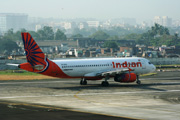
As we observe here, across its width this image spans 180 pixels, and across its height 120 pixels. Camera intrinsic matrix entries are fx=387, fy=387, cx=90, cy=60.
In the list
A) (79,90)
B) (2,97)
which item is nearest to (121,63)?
(79,90)

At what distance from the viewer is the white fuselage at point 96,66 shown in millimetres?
62375

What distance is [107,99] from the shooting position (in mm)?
48188

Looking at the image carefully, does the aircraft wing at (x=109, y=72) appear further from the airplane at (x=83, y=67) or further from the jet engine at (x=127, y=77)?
the jet engine at (x=127, y=77)

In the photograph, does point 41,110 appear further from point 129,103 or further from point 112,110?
point 129,103

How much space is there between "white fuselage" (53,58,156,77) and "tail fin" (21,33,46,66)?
3.39m

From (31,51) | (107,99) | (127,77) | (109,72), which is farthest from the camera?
(109,72)

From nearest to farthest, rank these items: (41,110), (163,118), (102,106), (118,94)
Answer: (163,118) < (41,110) < (102,106) < (118,94)

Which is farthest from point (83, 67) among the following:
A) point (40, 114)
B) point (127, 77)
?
point (40, 114)

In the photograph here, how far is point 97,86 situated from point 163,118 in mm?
28931

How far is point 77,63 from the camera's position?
63.2 metres

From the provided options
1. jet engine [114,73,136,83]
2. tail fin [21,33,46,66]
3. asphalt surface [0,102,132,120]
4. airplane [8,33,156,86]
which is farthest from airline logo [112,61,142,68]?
asphalt surface [0,102,132,120]

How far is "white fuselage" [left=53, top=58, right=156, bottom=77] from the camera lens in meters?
62.4

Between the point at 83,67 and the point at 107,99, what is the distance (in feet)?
52.2

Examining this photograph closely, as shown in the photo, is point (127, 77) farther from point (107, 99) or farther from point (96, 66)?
point (107, 99)
